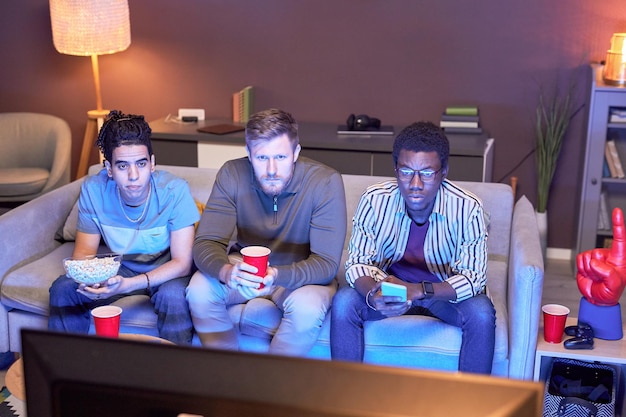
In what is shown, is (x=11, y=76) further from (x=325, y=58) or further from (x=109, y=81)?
(x=325, y=58)

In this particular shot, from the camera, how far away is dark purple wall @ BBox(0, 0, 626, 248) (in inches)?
170

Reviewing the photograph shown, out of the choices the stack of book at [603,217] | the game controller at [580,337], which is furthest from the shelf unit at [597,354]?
the stack of book at [603,217]

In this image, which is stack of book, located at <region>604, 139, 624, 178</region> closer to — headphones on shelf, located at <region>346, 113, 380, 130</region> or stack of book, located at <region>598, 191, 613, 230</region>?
stack of book, located at <region>598, 191, 613, 230</region>

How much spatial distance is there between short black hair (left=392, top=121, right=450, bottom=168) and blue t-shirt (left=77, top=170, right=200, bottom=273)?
0.77 metres

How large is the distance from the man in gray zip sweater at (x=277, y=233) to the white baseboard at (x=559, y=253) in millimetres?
2170

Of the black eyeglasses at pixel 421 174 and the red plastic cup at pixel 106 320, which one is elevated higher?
the black eyeglasses at pixel 421 174

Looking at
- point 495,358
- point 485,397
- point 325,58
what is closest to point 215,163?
point 325,58

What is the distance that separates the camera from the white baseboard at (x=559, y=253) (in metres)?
4.60

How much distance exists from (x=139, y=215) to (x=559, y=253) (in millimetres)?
2609

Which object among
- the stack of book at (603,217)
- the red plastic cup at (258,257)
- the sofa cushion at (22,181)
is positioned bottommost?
the stack of book at (603,217)

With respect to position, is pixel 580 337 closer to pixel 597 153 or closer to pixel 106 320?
pixel 106 320

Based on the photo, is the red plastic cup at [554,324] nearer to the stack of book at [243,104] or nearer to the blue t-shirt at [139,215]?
the blue t-shirt at [139,215]

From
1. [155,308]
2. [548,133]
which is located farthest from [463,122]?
[155,308]

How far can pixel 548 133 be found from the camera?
14.0 feet
